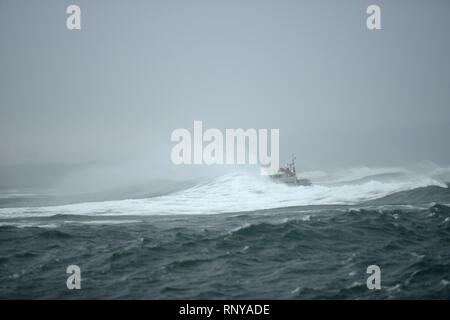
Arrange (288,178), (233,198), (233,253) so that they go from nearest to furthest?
(233,253)
(233,198)
(288,178)

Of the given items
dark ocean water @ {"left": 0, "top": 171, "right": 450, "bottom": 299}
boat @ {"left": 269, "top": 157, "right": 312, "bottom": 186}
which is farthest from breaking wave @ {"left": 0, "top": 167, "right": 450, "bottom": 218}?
dark ocean water @ {"left": 0, "top": 171, "right": 450, "bottom": 299}

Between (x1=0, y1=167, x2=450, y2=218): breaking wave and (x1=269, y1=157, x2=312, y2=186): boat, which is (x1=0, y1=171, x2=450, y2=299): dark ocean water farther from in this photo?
(x1=269, y1=157, x2=312, y2=186): boat

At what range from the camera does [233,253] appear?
21969 millimetres

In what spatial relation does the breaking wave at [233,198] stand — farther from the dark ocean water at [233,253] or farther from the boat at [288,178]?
the dark ocean water at [233,253]

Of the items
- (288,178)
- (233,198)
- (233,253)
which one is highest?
(233,253)

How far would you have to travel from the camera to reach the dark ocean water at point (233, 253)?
17.0 metres

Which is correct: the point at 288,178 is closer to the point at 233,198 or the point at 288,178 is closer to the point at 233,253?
the point at 233,198

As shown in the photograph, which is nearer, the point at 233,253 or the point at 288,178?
the point at 233,253

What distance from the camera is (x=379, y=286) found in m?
16.9

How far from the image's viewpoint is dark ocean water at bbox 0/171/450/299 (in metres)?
17.0

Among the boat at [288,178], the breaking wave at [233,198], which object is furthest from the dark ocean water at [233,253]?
the boat at [288,178]

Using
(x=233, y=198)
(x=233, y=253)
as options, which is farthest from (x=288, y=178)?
(x=233, y=253)
